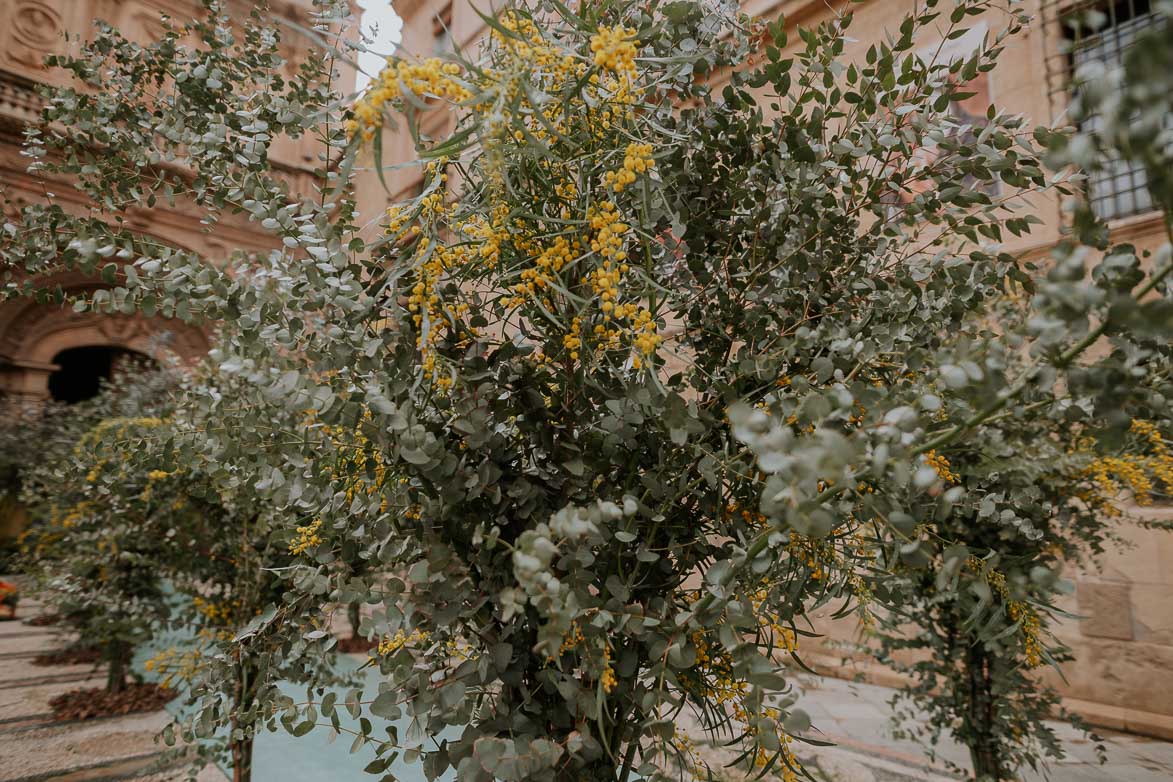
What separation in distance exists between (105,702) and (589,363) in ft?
16.6

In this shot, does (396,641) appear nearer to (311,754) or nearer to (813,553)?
(813,553)

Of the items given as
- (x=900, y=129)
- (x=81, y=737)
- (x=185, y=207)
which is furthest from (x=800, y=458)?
(x=185, y=207)

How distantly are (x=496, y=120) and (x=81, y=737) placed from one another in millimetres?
4812

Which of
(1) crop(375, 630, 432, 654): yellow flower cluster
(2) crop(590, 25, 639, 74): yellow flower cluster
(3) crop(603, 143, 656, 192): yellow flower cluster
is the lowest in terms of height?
(1) crop(375, 630, 432, 654): yellow flower cluster

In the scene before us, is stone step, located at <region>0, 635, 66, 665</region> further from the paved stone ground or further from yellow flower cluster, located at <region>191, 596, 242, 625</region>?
yellow flower cluster, located at <region>191, 596, 242, 625</region>

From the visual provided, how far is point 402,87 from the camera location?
1.96 feet

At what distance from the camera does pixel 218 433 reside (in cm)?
81

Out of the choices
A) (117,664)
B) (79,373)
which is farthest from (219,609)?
(79,373)

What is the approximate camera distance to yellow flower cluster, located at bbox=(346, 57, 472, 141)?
0.58m

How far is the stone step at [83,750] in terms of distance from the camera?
10.6 ft

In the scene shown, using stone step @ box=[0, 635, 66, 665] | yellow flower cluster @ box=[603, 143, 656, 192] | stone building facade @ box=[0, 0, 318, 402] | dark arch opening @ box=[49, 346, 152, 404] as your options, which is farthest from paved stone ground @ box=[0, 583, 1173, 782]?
dark arch opening @ box=[49, 346, 152, 404]

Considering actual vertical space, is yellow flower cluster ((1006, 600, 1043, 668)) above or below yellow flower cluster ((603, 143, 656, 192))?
below

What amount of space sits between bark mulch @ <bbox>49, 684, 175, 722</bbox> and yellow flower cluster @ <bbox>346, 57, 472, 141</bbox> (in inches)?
189

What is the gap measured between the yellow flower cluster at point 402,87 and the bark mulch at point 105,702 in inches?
189
